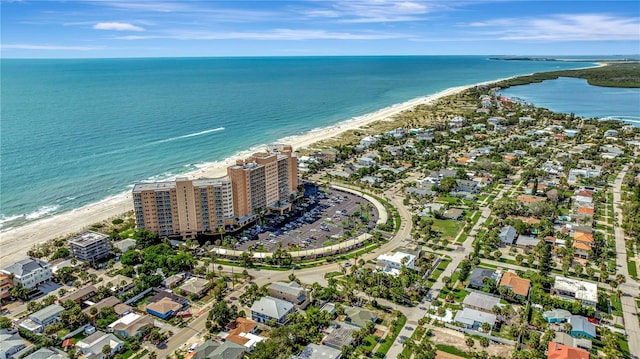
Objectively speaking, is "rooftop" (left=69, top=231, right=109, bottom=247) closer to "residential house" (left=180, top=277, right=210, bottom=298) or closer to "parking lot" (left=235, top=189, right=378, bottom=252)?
"residential house" (left=180, top=277, right=210, bottom=298)

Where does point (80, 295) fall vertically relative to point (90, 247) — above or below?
below

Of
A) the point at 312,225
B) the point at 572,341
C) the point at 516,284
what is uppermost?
the point at 312,225

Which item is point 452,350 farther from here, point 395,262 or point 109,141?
point 109,141

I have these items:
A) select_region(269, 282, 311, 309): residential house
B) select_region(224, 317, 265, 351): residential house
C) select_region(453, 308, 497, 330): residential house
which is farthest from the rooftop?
select_region(453, 308, 497, 330): residential house

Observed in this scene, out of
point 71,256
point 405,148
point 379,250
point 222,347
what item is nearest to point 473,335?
point 379,250

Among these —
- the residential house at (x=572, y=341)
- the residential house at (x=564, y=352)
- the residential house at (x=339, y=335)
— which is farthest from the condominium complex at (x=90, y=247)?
the residential house at (x=572, y=341)

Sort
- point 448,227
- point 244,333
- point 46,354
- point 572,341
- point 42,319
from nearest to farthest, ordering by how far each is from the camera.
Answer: point 46,354 → point 572,341 → point 244,333 → point 42,319 → point 448,227

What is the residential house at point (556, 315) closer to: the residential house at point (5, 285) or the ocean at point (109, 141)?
the residential house at point (5, 285)

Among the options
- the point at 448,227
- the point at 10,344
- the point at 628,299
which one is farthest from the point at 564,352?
the point at 10,344
